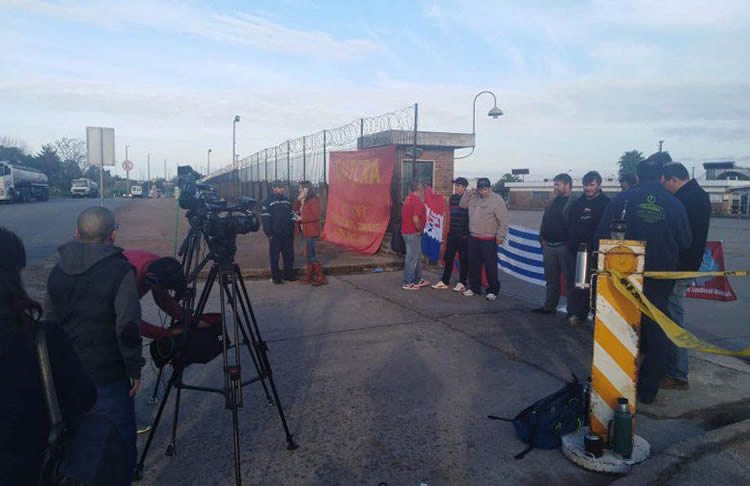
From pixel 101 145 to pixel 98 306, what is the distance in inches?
441

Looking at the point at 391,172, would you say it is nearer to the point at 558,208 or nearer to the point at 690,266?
the point at 558,208

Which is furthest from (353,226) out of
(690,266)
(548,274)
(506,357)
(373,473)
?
(373,473)

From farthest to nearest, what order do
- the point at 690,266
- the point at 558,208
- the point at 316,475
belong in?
1. the point at 558,208
2. the point at 690,266
3. the point at 316,475

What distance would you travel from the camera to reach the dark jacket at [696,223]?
489 centimetres

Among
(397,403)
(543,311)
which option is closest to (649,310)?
(397,403)

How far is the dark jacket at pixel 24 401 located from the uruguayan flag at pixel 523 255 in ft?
25.3

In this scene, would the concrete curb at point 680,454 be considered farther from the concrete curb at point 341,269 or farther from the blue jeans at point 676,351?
the concrete curb at point 341,269

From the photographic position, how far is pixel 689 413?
4312 millimetres

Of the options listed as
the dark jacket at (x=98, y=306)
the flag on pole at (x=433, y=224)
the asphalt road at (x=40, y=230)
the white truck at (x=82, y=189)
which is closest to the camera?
the dark jacket at (x=98, y=306)

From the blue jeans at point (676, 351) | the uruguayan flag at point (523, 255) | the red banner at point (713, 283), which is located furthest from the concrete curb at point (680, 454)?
the uruguayan flag at point (523, 255)

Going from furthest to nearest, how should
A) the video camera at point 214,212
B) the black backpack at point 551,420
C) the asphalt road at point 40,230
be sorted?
the asphalt road at point 40,230, the black backpack at point 551,420, the video camera at point 214,212

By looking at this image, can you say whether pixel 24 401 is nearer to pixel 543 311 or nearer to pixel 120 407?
pixel 120 407

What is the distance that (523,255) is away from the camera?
9164 mm

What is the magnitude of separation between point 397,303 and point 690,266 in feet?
13.2
